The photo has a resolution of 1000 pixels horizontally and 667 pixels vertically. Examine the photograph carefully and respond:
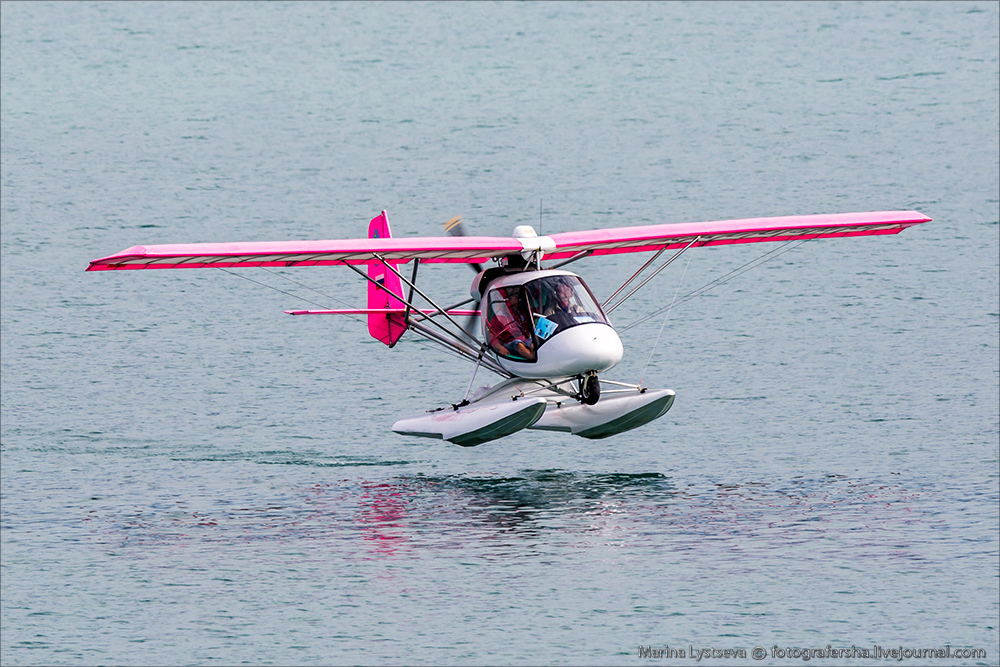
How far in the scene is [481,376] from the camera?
119ft

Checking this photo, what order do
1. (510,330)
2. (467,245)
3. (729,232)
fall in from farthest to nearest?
(729,232) → (467,245) → (510,330)

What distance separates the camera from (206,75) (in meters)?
81.8

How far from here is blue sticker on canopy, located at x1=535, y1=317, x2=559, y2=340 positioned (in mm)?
21766

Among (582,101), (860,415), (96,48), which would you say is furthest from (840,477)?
(96,48)

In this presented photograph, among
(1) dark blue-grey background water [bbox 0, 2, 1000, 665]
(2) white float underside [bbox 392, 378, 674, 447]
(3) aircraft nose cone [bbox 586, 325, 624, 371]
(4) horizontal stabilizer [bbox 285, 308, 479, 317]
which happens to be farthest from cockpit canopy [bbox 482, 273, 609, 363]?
(1) dark blue-grey background water [bbox 0, 2, 1000, 665]

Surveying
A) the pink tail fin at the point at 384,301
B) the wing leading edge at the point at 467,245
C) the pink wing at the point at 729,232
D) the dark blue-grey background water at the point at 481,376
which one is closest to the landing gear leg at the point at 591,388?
the dark blue-grey background water at the point at 481,376

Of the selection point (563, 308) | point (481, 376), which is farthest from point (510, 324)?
point (481, 376)

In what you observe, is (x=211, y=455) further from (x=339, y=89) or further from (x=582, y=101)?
(x=339, y=89)

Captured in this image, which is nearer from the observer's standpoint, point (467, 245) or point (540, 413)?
point (540, 413)

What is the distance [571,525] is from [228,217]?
36184 millimetres

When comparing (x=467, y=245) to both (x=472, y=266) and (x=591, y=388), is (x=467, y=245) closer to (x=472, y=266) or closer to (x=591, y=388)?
(x=472, y=266)

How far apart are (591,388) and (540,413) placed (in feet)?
3.28

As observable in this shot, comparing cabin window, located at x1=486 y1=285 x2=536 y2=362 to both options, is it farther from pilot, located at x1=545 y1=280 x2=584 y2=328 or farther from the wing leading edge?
the wing leading edge

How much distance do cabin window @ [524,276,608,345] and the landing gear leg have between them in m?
0.87
